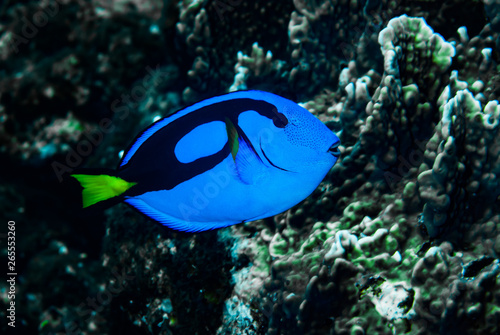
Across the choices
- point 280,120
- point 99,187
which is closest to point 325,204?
point 280,120

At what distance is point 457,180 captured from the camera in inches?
69.7

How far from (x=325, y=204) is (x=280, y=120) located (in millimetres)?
1061

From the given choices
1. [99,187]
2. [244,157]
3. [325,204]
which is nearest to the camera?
[244,157]

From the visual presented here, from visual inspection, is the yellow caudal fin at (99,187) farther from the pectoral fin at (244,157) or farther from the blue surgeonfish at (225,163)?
the pectoral fin at (244,157)

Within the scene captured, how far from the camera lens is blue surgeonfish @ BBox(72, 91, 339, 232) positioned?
1.28 metres

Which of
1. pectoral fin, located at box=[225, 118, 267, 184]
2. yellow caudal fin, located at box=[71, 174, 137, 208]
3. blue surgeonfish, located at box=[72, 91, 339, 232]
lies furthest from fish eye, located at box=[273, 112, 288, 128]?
yellow caudal fin, located at box=[71, 174, 137, 208]

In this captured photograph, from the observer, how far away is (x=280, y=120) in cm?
132

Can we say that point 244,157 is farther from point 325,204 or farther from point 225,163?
point 325,204

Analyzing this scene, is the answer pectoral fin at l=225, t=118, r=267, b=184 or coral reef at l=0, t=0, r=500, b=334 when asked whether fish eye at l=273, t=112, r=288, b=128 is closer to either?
pectoral fin at l=225, t=118, r=267, b=184

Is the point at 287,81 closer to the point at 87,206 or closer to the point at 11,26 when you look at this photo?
the point at 87,206

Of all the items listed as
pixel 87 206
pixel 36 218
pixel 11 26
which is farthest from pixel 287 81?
pixel 11 26

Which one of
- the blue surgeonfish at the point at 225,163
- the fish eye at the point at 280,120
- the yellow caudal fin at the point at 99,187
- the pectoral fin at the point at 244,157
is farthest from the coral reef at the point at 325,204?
the fish eye at the point at 280,120

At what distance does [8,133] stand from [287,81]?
12.3 feet

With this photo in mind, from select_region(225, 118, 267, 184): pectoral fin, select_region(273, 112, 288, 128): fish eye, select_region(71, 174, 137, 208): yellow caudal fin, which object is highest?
select_region(273, 112, 288, 128): fish eye
